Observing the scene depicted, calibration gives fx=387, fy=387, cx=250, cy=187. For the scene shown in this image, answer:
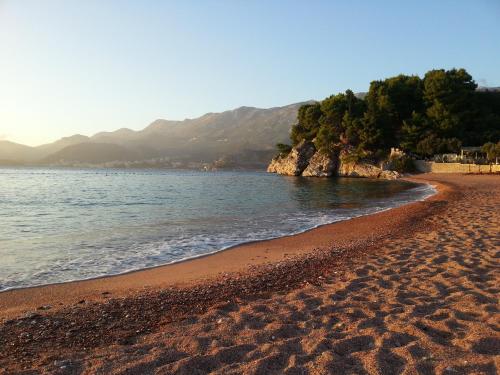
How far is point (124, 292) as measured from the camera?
8.38 meters

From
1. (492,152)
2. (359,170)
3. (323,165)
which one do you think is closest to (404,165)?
(359,170)

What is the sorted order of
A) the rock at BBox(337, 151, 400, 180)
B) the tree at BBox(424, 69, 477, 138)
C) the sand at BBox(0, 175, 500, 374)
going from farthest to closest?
the tree at BBox(424, 69, 477, 138) < the rock at BBox(337, 151, 400, 180) < the sand at BBox(0, 175, 500, 374)

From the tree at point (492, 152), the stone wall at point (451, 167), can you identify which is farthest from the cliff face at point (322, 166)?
the tree at point (492, 152)

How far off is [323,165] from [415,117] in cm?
2228

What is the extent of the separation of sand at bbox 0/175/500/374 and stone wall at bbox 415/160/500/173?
53.7m

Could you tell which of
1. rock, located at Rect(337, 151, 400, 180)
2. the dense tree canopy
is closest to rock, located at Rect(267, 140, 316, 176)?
the dense tree canopy

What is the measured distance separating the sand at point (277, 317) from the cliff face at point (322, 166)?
209 feet

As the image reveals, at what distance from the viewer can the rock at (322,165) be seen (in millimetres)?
88750

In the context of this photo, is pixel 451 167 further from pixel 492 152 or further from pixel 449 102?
pixel 449 102

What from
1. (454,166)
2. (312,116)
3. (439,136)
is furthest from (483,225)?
(312,116)

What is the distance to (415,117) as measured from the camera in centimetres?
7631

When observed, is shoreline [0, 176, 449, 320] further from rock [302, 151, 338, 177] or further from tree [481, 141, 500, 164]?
rock [302, 151, 338, 177]

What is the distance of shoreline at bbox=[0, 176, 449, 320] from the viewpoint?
7965 millimetres

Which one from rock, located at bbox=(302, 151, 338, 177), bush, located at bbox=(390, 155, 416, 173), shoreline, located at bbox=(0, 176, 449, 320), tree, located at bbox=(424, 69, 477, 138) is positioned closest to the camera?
shoreline, located at bbox=(0, 176, 449, 320)
